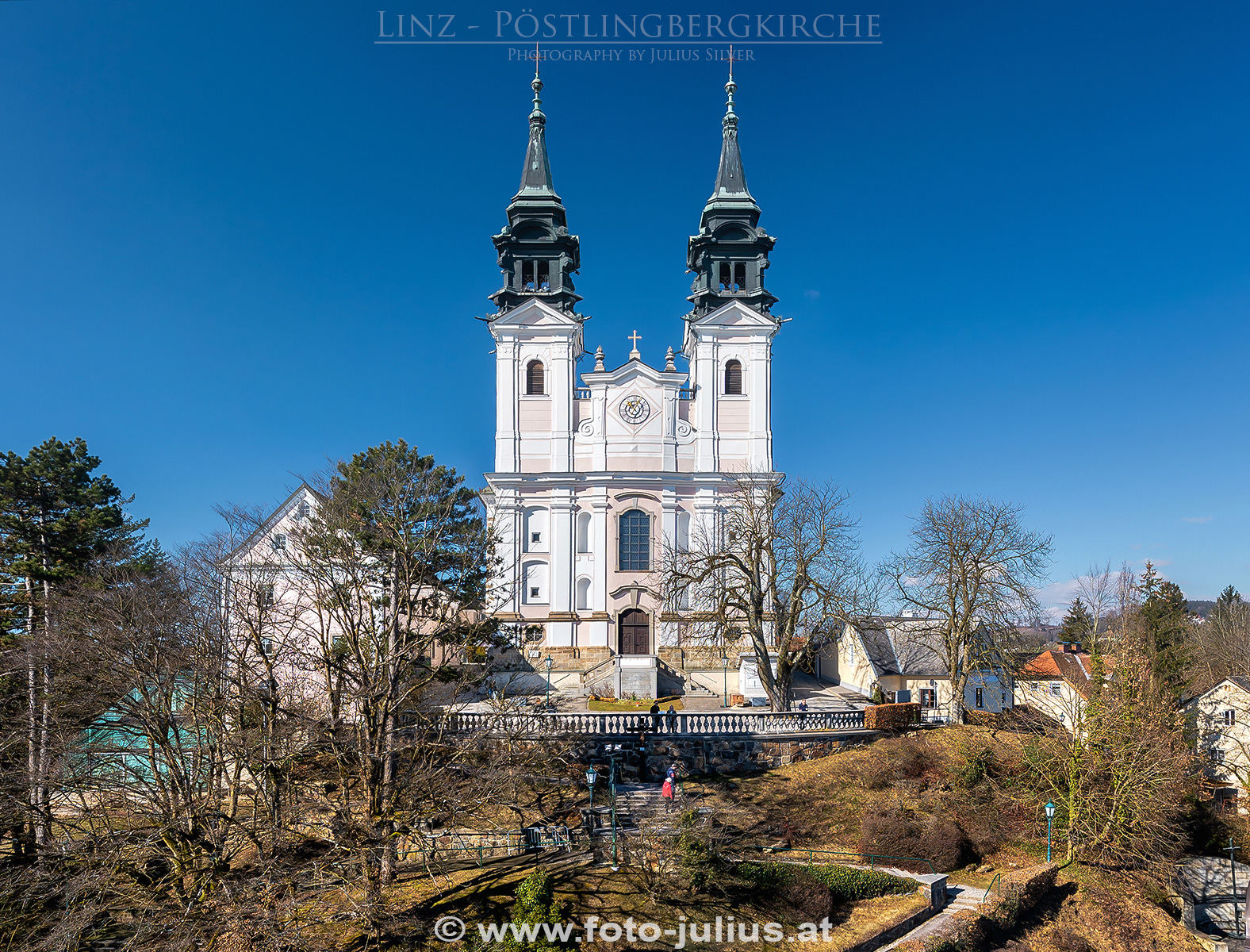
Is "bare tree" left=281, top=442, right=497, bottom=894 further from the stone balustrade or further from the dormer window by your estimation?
the dormer window

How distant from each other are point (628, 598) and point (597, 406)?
9781 millimetres

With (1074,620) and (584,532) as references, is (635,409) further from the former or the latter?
(1074,620)

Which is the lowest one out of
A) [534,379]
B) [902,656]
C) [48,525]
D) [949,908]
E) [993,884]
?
[949,908]

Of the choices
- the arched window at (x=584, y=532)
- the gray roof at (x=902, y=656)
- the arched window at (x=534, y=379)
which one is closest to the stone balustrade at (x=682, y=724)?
the gray roof at (x=902, y=656)

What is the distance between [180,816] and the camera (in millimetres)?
14523

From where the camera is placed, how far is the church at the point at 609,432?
3612cm

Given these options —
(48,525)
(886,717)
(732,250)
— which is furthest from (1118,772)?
(48,525)

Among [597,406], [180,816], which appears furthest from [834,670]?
[180,816]

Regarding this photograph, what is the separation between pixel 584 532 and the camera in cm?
3688

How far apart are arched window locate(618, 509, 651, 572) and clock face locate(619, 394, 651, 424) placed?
469 centimetres

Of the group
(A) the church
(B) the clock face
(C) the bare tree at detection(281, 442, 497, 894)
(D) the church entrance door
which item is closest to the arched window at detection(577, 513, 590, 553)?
(A) the church

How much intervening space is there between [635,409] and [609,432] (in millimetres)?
1719

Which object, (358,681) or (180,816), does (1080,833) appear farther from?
(180,816)

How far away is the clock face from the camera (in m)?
37.4
